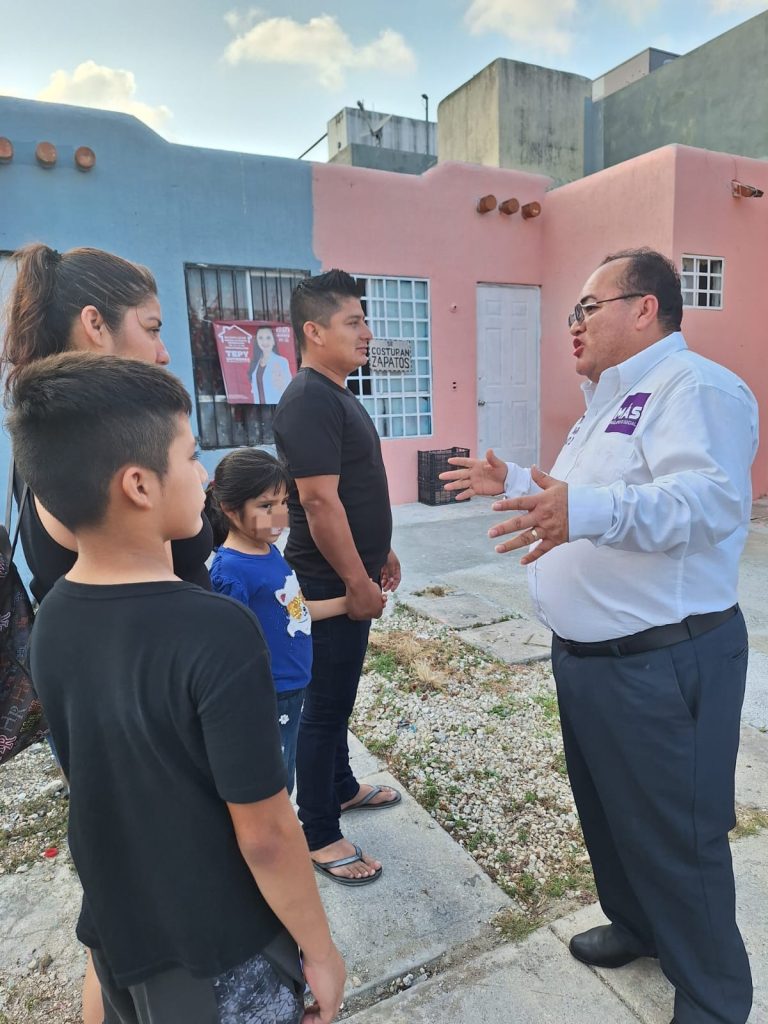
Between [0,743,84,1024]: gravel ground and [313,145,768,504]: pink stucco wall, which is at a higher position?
[313,145,768,504]: pink stucco wall

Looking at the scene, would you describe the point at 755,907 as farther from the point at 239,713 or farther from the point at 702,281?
the point at 702,281

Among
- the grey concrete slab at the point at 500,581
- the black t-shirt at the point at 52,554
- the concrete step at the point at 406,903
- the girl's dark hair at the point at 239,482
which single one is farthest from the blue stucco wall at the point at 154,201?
the black t-shirt at the point at 52,554

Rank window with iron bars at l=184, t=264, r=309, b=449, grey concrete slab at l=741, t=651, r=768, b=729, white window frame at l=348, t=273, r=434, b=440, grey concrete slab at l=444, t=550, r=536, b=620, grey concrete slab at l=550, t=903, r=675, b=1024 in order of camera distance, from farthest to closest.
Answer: white window frame at l=348, t=273, r=434, b=440 < window with iron bars at l=184, t=264, r=309, b=449 < grey concrete slab at l=444, t=550, r=536, b=620 < grey concrete slab at l=741, t=651, r=768, b=729 < grey concrete slab at l=550, t=903, r=675, b=1024

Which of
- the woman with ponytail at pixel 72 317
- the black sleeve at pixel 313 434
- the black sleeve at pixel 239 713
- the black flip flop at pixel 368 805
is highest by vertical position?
the woman with ponytail at pixel 72 317

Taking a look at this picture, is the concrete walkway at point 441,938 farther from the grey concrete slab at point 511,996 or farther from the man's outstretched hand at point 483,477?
the man's outstretched hand at point 483,477

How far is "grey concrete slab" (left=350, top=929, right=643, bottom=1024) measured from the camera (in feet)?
5.11

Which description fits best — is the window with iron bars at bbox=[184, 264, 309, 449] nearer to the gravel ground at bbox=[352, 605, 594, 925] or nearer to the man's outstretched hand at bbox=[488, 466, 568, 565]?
the gravel ground at bbox=[352, 605, 594, 925]

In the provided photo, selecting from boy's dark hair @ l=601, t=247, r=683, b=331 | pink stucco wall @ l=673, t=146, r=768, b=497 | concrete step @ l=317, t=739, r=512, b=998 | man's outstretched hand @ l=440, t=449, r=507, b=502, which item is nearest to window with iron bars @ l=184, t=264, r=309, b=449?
pink stucco wall @ l=673, t=146, r=768, b=497

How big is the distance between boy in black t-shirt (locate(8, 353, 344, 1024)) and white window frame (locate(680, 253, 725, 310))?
26.0ft

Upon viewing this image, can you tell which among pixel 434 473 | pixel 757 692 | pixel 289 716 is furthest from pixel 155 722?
pixel 434 473

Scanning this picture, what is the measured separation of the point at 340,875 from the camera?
2039mm

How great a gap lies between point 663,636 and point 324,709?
1.09m

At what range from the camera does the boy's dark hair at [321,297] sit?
2.09m

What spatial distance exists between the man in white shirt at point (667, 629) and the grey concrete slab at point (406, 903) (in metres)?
0.62
